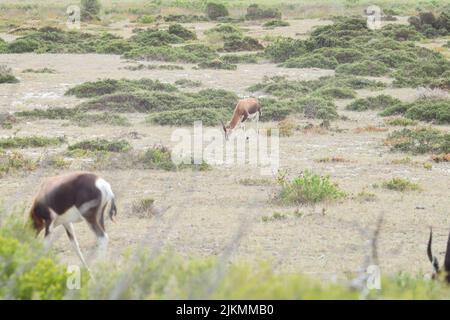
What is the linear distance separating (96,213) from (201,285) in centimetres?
348

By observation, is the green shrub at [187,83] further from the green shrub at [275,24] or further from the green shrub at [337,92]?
the green shrub at [275,24]

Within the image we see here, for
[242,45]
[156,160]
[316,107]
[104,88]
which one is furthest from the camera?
[242,45]

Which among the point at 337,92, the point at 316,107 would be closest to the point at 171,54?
the point at 337,92

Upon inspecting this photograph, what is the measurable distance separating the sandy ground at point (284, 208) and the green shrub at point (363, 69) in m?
9.59

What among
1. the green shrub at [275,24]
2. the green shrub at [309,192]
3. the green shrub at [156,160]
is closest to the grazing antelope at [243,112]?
the green shrub at [156,160]

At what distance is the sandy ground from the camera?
32.3 feet

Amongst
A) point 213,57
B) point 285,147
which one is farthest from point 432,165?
point 213,57

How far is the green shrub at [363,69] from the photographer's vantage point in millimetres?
30688

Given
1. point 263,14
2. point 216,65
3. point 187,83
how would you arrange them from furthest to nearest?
point 263,14
point 216,65
point 187,83

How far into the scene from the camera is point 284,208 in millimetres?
12312

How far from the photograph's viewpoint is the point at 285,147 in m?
18.0

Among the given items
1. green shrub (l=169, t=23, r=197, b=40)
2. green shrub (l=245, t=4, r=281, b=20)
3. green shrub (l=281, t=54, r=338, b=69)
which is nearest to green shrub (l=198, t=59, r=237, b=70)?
green shrub (l=281, t=54, r=338, b=69)

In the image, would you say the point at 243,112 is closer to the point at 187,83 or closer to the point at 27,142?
the point at 27,142

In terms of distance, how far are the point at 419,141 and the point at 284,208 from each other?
6611 millimetres
